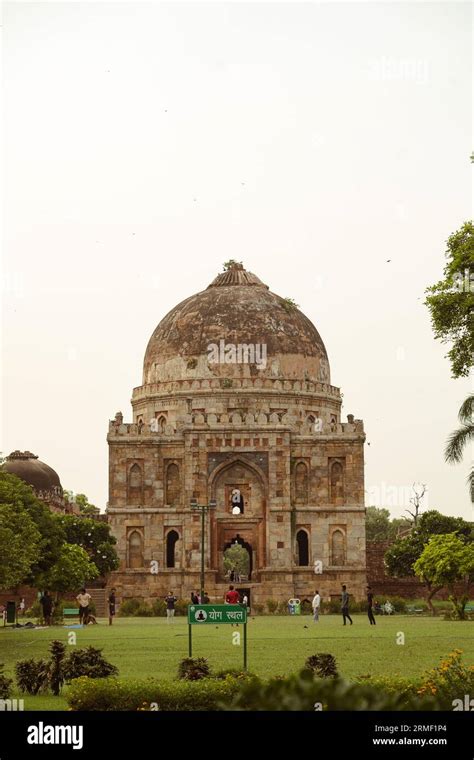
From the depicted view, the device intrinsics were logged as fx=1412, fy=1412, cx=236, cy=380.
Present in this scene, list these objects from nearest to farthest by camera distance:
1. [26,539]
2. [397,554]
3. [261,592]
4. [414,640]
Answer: [414,640]
[26,539]
[261,592]
[397,554]

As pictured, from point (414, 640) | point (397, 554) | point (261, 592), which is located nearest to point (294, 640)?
point (414, 640)

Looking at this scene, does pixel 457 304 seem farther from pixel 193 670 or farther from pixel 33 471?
pixel 33 471

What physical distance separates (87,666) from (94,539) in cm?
4635

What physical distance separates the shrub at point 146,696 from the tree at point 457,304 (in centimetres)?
1494

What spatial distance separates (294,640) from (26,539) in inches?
474

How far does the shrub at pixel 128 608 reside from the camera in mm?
58562

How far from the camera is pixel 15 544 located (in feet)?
128

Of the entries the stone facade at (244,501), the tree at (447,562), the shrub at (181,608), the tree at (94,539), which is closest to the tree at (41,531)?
the shrub at (181,608)

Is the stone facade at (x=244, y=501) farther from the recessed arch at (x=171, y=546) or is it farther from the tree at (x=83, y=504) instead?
the tree at (x=83, y=504)

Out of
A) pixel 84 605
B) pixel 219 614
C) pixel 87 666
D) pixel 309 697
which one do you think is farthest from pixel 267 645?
pixel 309 697

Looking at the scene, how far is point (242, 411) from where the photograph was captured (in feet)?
225

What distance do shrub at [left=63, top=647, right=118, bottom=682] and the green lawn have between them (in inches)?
23.7
